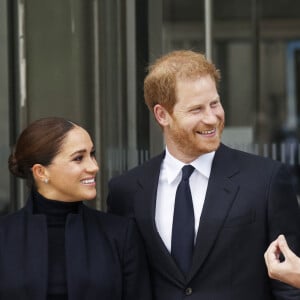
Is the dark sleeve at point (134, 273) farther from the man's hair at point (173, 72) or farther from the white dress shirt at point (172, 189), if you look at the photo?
the man's hair at point (173, 72)

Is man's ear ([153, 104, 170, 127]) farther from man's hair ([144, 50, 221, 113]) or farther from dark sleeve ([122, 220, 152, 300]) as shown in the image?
dark sleeve ([122, 220, 152, 300])

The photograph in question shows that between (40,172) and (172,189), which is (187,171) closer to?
(172,189)

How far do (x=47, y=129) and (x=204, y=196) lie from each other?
0.61m

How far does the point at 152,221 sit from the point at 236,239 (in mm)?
312

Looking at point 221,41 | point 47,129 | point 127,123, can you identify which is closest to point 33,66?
point 127,123

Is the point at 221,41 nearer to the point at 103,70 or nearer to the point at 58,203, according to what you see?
the point at 103,70

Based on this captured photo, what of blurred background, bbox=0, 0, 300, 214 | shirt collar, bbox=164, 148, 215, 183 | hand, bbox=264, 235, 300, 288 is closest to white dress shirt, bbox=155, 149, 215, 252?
shirt collar, bbox=164, 148, 215, 183

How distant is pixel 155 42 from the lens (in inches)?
203

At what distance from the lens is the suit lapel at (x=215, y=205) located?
3.04 meters

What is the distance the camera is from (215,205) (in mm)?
3092

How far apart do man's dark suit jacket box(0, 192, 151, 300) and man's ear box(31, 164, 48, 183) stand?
0.38 ft

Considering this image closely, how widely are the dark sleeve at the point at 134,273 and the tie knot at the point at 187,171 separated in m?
0.30

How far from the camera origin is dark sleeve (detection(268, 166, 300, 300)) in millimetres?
3033

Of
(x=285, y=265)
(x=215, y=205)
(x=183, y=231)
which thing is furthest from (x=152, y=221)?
(x=285, y=265)
